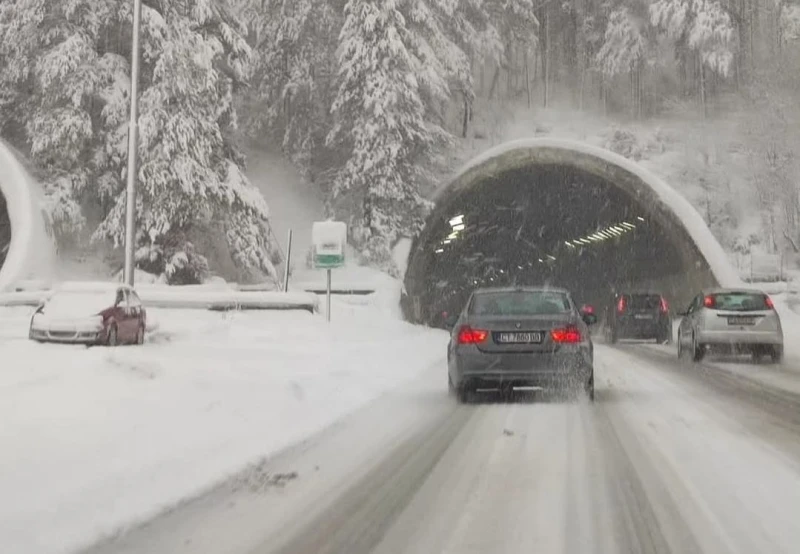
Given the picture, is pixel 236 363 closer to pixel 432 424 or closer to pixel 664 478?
pixel 432 424

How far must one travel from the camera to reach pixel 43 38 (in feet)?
107

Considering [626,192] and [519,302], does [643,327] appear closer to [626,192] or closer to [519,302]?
[626,192]

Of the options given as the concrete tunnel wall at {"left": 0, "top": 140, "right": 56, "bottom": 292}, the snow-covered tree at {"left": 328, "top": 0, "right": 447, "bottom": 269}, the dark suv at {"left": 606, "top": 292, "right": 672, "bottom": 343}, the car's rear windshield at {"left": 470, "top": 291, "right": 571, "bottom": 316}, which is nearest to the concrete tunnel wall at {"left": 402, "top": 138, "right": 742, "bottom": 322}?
the snow-covered tree at {"left": 328, "top": 0, "right": 447, "bottom": 269}

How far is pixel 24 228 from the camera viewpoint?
3139cm

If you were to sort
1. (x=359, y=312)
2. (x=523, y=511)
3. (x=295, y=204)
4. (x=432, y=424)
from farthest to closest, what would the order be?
(x=295, y=204) < (x=359, y=312) < (x=432, y=424) < (x=523, y=511)

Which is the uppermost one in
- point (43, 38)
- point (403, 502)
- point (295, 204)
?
point (43, 38)

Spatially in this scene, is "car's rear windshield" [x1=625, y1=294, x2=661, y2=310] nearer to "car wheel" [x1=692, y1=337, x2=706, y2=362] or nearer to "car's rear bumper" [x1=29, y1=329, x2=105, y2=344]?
"car wheel" [x1=692, y1=337, x2=706, y2=362]

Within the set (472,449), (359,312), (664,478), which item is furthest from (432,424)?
(359,312)

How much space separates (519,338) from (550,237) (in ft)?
151

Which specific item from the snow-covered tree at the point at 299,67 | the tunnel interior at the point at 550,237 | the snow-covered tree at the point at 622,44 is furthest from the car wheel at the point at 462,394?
the snow-covered tree at the point at 622,44

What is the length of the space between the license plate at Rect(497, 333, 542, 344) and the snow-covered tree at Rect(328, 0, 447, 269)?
24.0 m

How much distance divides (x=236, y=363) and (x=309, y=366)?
1497 millimetres

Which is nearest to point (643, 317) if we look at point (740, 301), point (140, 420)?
point (740, 301)

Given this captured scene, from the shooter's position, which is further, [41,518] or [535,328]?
[535,328]
